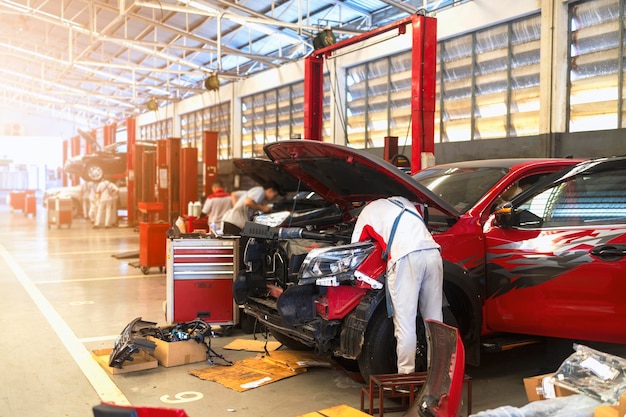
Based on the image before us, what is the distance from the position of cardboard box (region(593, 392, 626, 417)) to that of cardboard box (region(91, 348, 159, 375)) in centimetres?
316

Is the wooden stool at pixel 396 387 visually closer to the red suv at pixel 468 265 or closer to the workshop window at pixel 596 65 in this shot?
the red suv at pixel 468 265

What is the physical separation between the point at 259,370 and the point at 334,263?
122 cm

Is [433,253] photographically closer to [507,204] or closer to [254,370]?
[507,204]

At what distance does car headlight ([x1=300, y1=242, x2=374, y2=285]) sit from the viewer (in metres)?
4.00

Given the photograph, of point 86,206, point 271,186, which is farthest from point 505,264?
point 86,206

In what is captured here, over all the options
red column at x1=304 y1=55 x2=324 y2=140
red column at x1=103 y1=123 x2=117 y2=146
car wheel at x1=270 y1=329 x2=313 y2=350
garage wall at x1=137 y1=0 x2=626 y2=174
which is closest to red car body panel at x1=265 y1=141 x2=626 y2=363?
car wheel at x1=270 y1=329 x2=313 y2=350

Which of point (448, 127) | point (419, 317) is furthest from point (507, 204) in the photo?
point (448, 127)

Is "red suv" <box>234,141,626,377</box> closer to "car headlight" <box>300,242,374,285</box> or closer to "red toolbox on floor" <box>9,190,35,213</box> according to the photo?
"car headlight" <box>300,242,374,285</box>

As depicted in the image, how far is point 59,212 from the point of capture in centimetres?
1836

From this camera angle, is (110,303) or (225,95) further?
(225,95)

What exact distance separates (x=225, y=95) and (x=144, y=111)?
11.8 metres

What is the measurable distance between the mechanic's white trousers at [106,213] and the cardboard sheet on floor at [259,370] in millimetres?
15020

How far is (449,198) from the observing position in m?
4.86

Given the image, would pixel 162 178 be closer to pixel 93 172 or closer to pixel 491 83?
pixel 93 172
